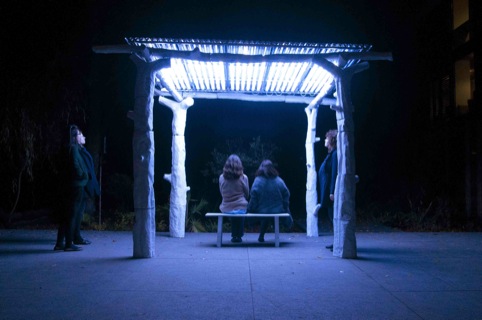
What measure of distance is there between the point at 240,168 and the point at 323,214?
348 inches

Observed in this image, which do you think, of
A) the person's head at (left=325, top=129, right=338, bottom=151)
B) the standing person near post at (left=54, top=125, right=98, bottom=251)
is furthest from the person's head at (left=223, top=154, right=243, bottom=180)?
the standing person near post at (left=54, top=125, right=98, bottom=251)

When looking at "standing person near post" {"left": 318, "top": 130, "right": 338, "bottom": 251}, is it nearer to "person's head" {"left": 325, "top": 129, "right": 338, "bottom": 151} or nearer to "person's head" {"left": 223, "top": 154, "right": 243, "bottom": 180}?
"person's head" {"left": 325, "top": 129, "right": 338, "bottom": 151}

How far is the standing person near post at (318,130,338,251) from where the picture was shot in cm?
869

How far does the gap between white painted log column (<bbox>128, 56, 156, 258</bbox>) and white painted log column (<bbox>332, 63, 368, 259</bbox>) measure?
3017 mm

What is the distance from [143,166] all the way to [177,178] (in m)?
2.93

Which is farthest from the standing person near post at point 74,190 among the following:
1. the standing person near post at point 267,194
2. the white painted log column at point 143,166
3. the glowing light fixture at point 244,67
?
the standing person near post at point 267,194

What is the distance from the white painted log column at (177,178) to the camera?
10562mm

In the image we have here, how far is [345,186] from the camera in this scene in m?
7.80

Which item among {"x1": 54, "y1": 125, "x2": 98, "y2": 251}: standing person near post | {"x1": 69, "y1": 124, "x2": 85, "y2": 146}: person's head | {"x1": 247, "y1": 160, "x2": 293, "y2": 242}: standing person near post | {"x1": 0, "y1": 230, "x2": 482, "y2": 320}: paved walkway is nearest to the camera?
{"x1": 0, "y1": 230, "x2": 482, "y2": 320}: paved walkway

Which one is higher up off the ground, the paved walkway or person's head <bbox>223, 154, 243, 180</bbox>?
person's head <bbox>223, 154, 243, 180</bbox>

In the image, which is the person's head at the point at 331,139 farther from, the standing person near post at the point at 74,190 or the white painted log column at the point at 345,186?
the standing person near post at the point at 74,190

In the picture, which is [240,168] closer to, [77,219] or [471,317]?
[77,219]

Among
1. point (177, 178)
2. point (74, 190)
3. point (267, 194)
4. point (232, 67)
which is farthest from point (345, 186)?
Result: point (74, 190)

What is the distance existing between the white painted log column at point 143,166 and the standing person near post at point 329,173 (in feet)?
10.6
